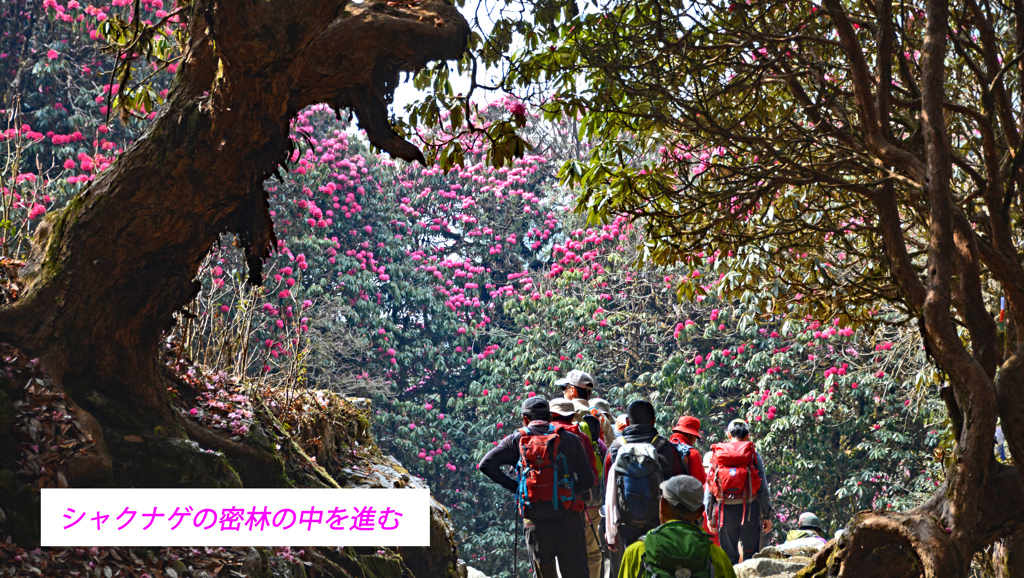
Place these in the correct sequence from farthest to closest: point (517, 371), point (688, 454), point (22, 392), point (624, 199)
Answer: point (517, 371) < point (688, 454) < point (624, 199) < point (22, 392)

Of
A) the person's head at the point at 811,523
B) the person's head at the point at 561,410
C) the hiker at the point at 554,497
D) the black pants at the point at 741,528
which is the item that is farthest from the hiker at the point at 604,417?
the person's head at the point at 811,523

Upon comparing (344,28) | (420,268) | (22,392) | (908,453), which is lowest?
(908,453)

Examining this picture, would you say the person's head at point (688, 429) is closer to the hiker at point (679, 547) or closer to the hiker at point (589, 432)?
the hiker at point (589, 432)

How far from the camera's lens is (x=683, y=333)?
1488 cm

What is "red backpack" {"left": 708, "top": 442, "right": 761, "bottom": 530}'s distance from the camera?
24.6ft

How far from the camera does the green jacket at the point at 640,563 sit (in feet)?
11.0

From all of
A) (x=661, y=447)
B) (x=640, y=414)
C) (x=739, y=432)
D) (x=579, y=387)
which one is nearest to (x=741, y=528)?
(x=739, y=432)

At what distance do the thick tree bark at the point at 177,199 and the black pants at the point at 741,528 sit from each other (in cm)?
461

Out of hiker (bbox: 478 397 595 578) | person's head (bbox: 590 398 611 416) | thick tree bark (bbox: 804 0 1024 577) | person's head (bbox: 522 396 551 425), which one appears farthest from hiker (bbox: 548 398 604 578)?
thick tree bark (bbox: 804 0 1024 577)

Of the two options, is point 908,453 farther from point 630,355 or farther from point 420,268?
point 420,268

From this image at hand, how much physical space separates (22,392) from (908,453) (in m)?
11.7

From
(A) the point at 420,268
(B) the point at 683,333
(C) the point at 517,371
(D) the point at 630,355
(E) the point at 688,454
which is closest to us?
(E) the point at 688,454

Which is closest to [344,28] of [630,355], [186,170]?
[186,170]

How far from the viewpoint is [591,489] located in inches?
245
